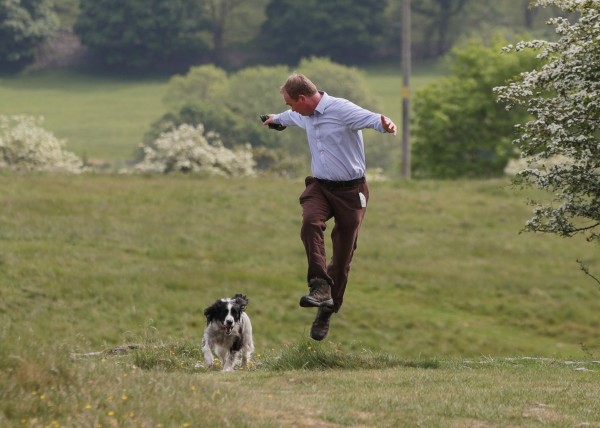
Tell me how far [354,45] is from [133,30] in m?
26.5

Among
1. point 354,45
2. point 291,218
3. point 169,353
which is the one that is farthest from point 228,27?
point 169,353

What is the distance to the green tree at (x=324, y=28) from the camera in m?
141

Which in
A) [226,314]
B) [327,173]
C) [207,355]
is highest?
[327,173]

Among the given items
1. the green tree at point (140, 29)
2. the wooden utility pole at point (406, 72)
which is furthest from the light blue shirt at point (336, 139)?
the green tree at point (140, 29)

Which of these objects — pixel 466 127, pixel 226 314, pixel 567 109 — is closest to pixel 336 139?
pixel 226 314

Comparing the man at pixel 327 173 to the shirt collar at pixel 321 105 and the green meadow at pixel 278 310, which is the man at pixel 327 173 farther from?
the green meadow at pixel 278 310

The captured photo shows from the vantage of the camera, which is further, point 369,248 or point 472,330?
point 369,248

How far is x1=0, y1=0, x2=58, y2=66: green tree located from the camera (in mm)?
125375

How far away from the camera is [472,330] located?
36.5 meters

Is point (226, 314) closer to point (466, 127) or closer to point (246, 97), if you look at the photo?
point (466, 127)

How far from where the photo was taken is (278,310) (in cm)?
3656

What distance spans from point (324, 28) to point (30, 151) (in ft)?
296

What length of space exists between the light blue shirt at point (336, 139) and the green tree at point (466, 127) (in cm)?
7185

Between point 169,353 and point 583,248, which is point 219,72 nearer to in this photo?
point 583,248
